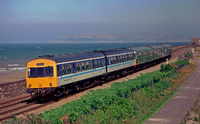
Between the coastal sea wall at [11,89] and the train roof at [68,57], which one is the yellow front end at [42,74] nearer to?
the train roof at [68,57]

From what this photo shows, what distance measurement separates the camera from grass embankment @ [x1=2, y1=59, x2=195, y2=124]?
1289 centimetres

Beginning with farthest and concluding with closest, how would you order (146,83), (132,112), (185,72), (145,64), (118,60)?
(145,64) < (185,72) < (118,60) < (146,83) < (132,112)

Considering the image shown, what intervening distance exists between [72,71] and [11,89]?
6.03m

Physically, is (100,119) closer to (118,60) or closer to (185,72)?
(118,60)

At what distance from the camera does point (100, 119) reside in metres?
14.1

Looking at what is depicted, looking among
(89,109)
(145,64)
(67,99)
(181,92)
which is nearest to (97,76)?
(67,99)

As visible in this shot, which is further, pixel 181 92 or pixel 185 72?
pixel 185 72

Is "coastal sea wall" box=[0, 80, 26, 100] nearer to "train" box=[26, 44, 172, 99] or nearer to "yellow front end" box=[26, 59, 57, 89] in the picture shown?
"train" box=[26, 44, 172, 99]

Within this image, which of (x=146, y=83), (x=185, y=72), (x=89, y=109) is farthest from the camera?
(x=185, y=72)

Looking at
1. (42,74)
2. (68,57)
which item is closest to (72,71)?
(68,57)

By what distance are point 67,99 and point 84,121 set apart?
755 cm

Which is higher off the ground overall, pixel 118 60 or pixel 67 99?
pixel 118 60

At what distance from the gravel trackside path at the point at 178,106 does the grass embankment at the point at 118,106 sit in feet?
1.89

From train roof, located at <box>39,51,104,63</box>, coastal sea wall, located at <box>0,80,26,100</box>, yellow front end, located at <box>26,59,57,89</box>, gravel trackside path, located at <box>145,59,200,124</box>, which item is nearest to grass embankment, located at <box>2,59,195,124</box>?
gravel trackside path, located at <box>145,59,200,124</box>
